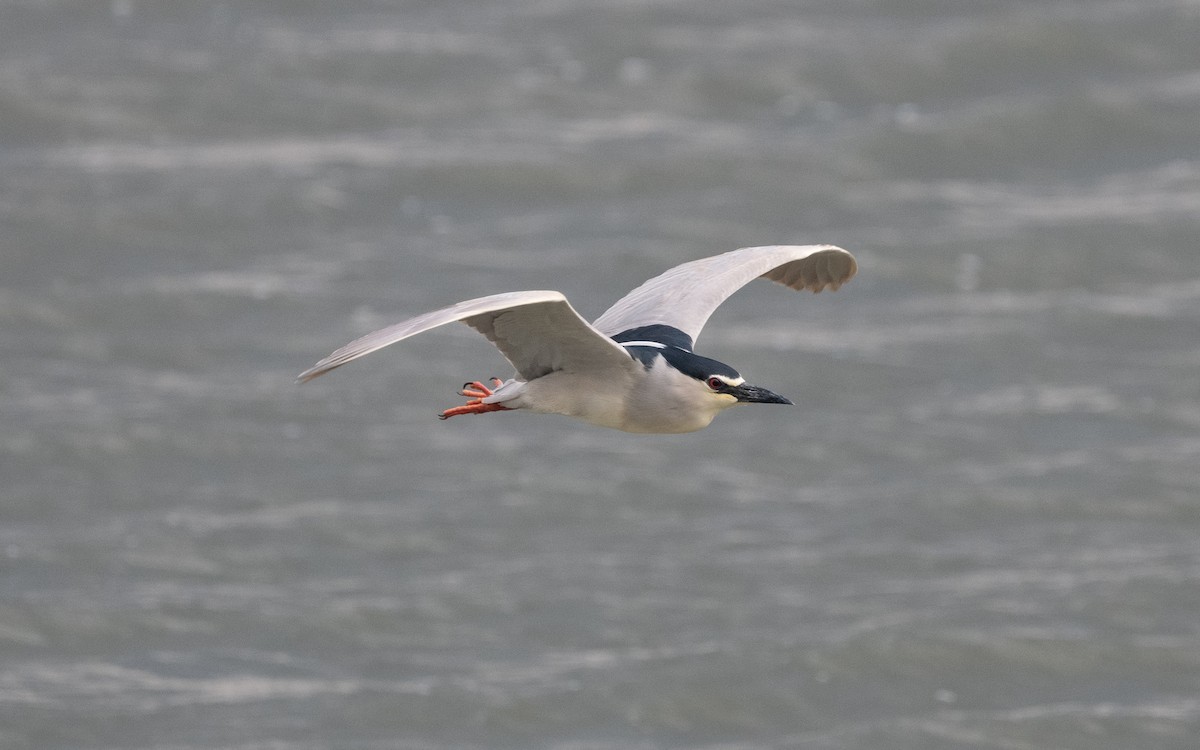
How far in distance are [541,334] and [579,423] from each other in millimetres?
11366

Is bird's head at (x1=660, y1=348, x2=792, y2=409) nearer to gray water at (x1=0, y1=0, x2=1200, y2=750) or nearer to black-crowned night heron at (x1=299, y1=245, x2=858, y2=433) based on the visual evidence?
black-crowned night heron at (x1=299, y1=245, x2=858, y2=433)

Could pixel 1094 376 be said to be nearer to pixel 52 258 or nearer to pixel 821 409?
pixel 821 409

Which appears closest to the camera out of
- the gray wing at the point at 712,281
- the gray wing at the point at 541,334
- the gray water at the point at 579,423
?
the gray wing at the point at 541,334

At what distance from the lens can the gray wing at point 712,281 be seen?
10.9 metres

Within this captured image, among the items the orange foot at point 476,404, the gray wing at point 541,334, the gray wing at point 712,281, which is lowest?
the orange foot at point 476,404

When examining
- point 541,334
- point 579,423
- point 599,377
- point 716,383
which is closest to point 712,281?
point 716,383

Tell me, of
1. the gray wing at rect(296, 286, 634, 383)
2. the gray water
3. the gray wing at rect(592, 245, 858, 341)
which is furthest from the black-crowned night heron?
the gray water

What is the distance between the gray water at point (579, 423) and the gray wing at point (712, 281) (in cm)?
584

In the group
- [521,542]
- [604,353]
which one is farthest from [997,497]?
[604,353]

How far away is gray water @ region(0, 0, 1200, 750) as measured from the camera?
674 inches

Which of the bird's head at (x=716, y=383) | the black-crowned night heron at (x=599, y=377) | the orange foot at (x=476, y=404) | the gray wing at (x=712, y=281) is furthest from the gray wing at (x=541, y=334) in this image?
the gray wing at (x=712, y=281)

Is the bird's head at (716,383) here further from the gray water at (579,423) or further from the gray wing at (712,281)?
the gray water at (579,423)

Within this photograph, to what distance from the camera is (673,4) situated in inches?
1052

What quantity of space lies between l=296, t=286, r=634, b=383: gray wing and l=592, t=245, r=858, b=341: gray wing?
1.16 m
